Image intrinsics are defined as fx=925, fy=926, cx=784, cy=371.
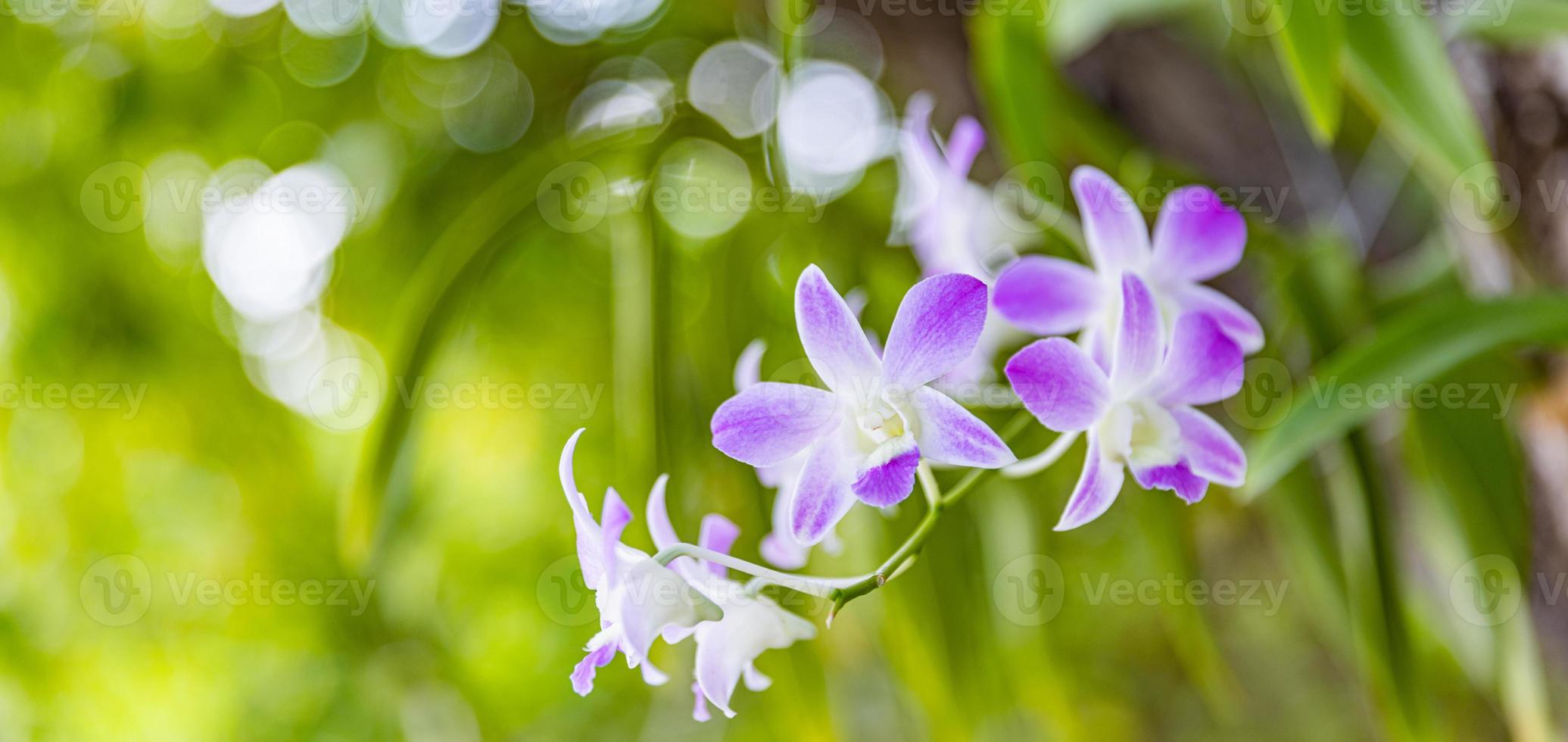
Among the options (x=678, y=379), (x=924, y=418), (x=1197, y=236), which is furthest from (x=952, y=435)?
(x=678, y=379)

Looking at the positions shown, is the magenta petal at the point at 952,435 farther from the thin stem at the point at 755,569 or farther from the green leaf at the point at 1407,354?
the green leaf at the point at 1407,354

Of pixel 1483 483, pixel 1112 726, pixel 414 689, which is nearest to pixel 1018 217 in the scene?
pixel 1483 483

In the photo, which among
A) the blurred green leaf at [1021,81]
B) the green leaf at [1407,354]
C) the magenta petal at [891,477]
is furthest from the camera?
the blurred green leaf at [1021,81]

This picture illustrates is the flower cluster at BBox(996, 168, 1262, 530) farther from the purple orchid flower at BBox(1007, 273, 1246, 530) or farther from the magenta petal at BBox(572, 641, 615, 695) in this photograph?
the magenta petal at BBox(572, 641, 615, 695)

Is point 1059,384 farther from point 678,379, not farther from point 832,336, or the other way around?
point 678,379

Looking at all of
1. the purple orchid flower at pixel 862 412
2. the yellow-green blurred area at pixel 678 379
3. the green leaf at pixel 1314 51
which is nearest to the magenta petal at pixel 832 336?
the purple orchid flower at pixel 862 412

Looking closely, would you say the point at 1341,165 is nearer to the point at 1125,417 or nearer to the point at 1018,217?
the point at 1018,217

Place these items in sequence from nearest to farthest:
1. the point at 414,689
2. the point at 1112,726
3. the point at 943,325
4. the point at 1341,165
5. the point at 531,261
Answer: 1. the point at 943,325
2. the point at 414,689
3. the point at 1341,165
4. the point at 531,261
5. the point at 1112,726
